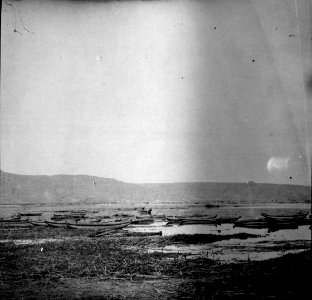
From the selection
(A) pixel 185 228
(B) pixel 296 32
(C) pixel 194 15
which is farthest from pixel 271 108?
(A) pixel 185 228

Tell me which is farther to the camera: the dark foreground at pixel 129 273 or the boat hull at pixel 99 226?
the boat hull at pixel 99 226

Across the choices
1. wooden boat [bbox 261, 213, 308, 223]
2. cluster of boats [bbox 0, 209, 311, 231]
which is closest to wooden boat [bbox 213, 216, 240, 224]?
cluster of boats [bbox 0, 209, 311, 231]

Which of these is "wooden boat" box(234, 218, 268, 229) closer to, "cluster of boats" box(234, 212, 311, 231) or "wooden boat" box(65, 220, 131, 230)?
"cluster of boats" box(234, 212, 311, 231)

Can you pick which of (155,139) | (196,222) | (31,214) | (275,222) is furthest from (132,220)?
(275,222)

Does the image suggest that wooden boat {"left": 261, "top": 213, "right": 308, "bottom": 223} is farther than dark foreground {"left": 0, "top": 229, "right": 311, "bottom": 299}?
Yes

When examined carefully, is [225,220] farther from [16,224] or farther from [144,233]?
[16,224]

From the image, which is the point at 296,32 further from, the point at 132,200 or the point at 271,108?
the point at 132,200

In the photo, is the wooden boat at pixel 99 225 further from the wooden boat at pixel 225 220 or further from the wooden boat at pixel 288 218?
the wooden boat at pixel 288 218

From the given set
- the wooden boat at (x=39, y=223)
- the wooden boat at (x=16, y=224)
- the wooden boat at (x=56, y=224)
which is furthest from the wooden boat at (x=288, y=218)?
the wooden boat at (x=16, y=224)
